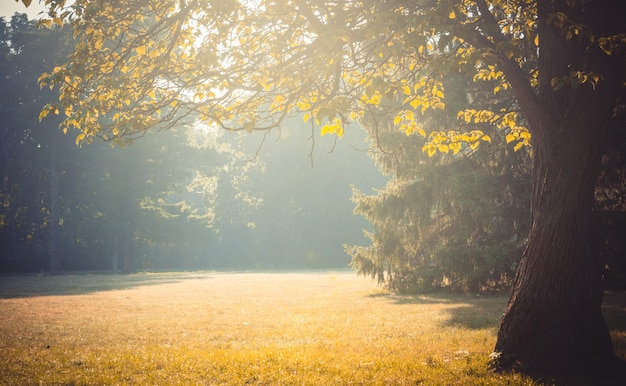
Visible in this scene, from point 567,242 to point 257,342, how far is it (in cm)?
608

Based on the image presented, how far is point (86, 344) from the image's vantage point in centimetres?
960

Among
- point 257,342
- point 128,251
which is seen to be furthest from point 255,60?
point 128,251

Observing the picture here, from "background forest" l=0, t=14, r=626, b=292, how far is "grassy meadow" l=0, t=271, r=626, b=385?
3.13 meters

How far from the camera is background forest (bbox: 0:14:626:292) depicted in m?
18.1

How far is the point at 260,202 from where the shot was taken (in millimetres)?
70250

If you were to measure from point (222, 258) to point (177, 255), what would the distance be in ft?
25.9

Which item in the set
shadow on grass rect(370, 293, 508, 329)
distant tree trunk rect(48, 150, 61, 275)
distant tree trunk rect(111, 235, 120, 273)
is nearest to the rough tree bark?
shadow on grass rect(370, 293, 508, 329)

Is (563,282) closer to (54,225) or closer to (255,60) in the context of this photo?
Answer: (255,60)

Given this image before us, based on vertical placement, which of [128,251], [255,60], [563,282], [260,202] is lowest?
[563,282]

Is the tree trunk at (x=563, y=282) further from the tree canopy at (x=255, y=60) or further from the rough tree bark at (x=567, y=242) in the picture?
the tree canopy at (x=255, y=60)

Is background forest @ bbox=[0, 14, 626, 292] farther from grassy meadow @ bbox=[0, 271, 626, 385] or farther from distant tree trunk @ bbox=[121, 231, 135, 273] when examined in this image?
grassy meadow @ bbox=[0, 271, 626, 385]

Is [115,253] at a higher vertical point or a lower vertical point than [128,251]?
lower

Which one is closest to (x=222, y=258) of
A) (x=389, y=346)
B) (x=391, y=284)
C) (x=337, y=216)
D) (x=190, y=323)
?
(x=337, y=216)

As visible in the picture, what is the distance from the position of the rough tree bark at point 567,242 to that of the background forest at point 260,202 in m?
0.89
